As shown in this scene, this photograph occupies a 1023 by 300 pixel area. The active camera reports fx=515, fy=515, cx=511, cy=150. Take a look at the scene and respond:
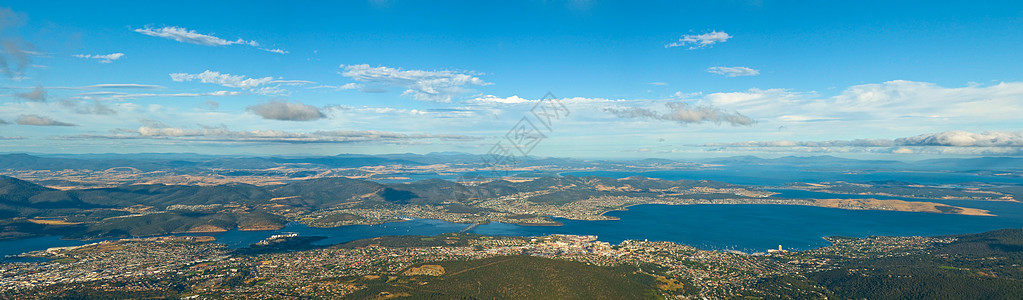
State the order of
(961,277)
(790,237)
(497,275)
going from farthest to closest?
(790,237)
(497,275)
(961,277)

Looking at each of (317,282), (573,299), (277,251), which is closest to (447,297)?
(573,299)

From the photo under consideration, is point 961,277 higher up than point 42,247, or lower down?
higher up

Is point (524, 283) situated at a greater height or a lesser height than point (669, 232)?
greater

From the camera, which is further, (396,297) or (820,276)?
(820,276)

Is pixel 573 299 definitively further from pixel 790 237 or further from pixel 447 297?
pixel 790 237

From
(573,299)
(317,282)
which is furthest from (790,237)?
(317,282)

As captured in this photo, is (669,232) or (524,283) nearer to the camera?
(524,283)

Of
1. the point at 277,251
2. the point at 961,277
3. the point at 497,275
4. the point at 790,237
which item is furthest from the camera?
the point at 790,237

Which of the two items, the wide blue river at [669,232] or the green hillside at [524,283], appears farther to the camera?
the wide blue river at [669,232]

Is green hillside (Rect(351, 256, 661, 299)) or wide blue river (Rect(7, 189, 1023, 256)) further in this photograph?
wide blue river (Rect(7, 189, 1023, 256))

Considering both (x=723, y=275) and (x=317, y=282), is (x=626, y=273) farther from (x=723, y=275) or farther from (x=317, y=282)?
(x=317, y=282)
